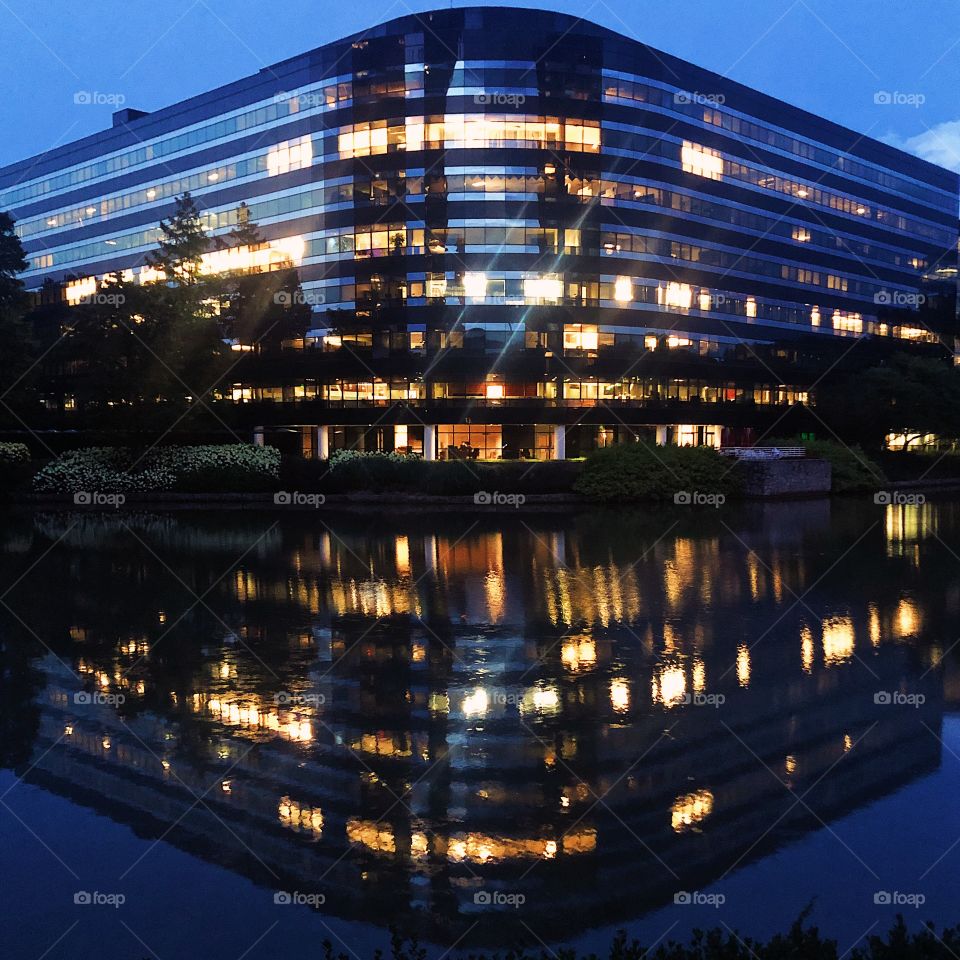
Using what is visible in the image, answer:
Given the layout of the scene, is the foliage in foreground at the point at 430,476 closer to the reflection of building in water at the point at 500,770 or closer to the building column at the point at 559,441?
the building column at the point at 559,441

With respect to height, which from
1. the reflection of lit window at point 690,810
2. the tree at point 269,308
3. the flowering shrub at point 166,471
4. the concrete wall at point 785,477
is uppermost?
the tree at point 269,308

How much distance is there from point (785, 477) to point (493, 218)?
28.9 metres

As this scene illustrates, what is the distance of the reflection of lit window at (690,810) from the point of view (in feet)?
24.7

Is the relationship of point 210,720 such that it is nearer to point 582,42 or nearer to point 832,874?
point 832,874

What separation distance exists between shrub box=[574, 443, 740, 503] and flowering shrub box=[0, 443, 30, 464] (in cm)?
2646

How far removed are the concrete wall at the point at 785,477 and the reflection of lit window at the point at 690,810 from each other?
37.6 metres

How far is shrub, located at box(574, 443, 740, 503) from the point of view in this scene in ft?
131

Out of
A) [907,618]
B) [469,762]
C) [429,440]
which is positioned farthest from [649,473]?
[469,762]

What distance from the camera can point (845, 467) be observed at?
157 feet

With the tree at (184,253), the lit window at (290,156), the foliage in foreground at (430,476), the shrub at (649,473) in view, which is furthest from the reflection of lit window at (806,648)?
the lit window at (290,156)

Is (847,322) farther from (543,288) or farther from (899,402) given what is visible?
(543,288)

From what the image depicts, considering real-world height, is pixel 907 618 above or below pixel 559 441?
below

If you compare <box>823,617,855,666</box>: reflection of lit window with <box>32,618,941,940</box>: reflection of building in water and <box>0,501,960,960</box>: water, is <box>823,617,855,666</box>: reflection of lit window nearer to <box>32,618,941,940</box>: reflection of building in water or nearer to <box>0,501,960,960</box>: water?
<box>0,501,960,960</box>: water

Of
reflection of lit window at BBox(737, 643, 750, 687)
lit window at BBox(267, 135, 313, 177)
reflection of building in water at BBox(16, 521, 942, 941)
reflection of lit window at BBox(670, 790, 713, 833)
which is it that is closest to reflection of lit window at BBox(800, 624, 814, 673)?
reflection of building in water at BBox(16, 521, 942, 941)
